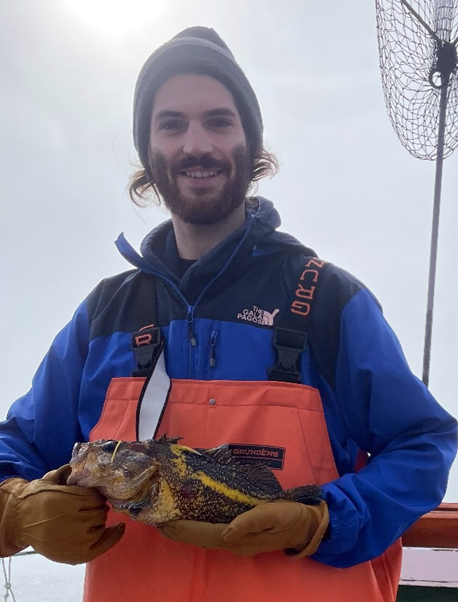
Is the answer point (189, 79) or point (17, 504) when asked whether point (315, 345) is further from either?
point (189, 79)

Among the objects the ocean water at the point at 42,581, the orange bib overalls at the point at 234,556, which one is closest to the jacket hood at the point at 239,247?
the orange bib overalls at the point at 234,556

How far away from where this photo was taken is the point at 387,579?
218 centimetres

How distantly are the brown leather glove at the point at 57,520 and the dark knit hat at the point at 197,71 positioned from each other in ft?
6.40

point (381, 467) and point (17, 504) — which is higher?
point (381, 467)

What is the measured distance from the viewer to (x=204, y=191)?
2.63 metres

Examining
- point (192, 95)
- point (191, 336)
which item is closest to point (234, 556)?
point (191, 336)

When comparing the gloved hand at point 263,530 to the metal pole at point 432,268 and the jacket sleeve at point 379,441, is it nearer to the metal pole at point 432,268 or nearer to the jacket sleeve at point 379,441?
the jacket sleeve at point 379,441

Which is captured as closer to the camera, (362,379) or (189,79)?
(362,379)

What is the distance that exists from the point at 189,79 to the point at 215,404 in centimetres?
172

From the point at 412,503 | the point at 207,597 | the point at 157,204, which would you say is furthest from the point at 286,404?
the point at 157,204

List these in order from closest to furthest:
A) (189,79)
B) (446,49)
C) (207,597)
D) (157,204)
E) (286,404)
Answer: (207,597)
(286,404)
(189,79)
(157,204)
(446,49)

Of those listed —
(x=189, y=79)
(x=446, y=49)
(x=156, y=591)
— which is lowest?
(x=156, y=591)

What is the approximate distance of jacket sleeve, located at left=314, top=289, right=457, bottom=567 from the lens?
1.95 m

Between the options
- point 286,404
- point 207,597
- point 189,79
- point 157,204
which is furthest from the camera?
point 157,204
